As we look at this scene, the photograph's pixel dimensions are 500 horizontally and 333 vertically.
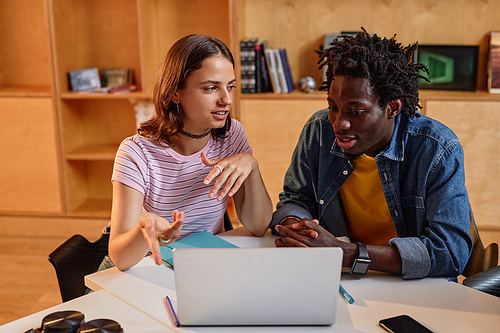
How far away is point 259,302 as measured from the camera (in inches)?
35.8

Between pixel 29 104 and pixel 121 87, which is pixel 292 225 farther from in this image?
pixel 29 104

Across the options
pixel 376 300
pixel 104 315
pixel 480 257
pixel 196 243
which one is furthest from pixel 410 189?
pixel 104 315

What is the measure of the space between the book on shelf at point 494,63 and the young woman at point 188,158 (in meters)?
1.92

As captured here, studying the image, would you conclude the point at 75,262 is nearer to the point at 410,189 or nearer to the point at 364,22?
the point at 410,189

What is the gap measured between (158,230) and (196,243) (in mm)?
277

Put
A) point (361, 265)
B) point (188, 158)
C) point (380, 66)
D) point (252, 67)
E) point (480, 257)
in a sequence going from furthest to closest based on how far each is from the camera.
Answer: point (252, 67) < point (188, 158) < point (480, 257) < point (380, 66) < point (361, 265)

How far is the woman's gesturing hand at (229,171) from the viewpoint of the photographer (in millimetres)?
1304

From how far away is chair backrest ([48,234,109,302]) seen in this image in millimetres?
1355

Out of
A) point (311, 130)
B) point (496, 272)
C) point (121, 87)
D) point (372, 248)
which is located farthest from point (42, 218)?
point (496, 272)

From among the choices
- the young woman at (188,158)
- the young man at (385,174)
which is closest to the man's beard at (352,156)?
the young man at (385,174)

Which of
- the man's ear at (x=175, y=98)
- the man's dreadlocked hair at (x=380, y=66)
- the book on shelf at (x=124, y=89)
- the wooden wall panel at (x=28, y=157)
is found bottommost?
the wooden wall panel at (x=28, y=157)

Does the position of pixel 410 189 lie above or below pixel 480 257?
above

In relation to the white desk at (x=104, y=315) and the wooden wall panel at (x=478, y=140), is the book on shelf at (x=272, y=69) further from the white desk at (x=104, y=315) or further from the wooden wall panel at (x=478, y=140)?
the white desk at (x=104, y=315)

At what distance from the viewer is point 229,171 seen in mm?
1335
